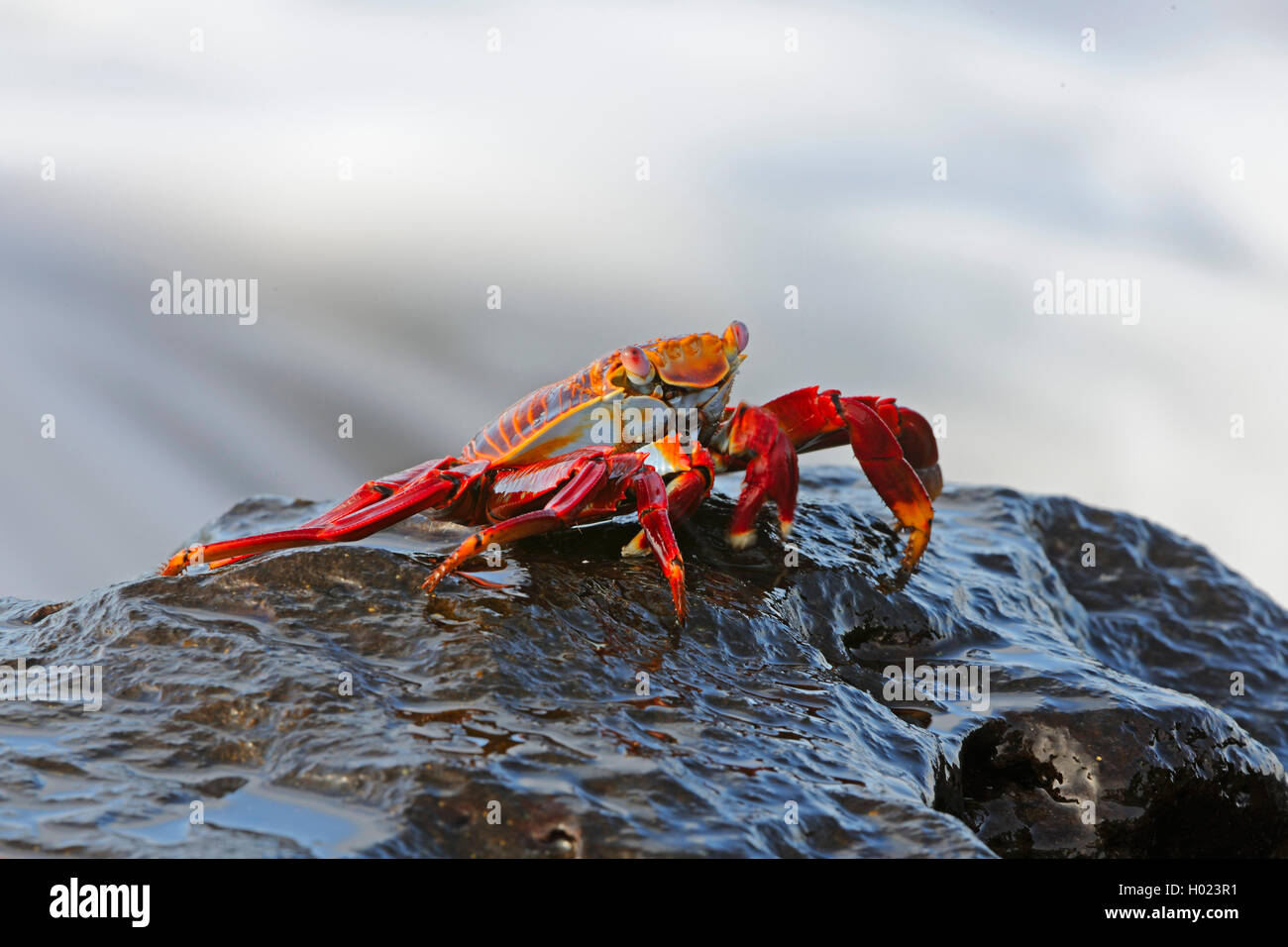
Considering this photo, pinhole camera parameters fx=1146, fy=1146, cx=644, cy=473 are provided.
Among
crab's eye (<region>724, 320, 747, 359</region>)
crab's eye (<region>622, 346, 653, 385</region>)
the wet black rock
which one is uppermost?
crab's eye (<region>724, 320, 747, 359</region>)

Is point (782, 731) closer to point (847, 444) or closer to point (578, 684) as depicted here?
point (578, 684)

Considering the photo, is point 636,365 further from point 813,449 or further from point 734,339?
point 813,449

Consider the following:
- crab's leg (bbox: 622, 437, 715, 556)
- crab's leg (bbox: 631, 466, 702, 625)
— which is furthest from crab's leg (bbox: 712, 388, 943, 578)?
crab's leg (bbox: 631, 466, 702, 625)

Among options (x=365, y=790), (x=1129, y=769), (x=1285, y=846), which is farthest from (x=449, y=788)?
(x=1285, y=846)

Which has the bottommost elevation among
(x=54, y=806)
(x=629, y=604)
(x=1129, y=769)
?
(x=1129, y=769)

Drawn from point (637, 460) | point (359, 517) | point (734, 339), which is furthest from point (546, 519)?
point (734, 339)

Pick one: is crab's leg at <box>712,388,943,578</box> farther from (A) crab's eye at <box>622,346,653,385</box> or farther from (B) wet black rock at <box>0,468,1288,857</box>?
(A) crab's eye at <box>622,346,653,385</box>
